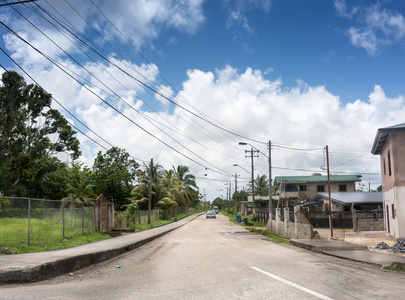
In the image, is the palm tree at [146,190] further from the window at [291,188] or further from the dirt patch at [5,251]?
the dirt patch at [5,251]

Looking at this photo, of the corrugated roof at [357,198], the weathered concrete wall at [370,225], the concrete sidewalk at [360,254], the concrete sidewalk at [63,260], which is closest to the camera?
the concrete sidewalk at [63,260]

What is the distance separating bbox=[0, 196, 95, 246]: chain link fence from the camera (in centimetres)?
1264

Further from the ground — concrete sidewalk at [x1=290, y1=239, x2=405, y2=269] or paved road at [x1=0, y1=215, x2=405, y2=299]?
paved road at [x1=0, y1=215, x2=405, y2=299]

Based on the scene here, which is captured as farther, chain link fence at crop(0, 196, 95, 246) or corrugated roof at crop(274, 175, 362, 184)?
corrugated roof at crop(274, 175, 362, 184)

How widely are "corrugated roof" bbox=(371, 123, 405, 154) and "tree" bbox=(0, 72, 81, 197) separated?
33.3m

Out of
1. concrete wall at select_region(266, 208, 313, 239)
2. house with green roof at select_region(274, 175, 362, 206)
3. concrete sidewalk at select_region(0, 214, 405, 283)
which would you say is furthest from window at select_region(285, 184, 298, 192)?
concrete sidewalk at select_region(0, 214, 405, 283)

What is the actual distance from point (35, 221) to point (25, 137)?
1373 inches

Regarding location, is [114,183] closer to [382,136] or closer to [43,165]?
[43,165]

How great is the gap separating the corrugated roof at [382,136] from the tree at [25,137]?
1310 inches

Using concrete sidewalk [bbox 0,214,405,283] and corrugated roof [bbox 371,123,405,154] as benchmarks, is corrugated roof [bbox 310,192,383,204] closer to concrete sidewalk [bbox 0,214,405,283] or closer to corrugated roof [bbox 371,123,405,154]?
corrugated roof [bbox 371,123,405,154]

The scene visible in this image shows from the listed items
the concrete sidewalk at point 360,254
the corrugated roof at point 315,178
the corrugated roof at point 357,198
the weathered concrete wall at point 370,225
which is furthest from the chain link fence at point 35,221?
the corrugated roof at point 315,178

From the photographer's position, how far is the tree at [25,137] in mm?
43094

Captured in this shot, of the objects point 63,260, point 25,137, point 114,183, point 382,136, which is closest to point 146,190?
point 114,183

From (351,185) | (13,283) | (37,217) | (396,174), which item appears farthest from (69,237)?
(351,185)
